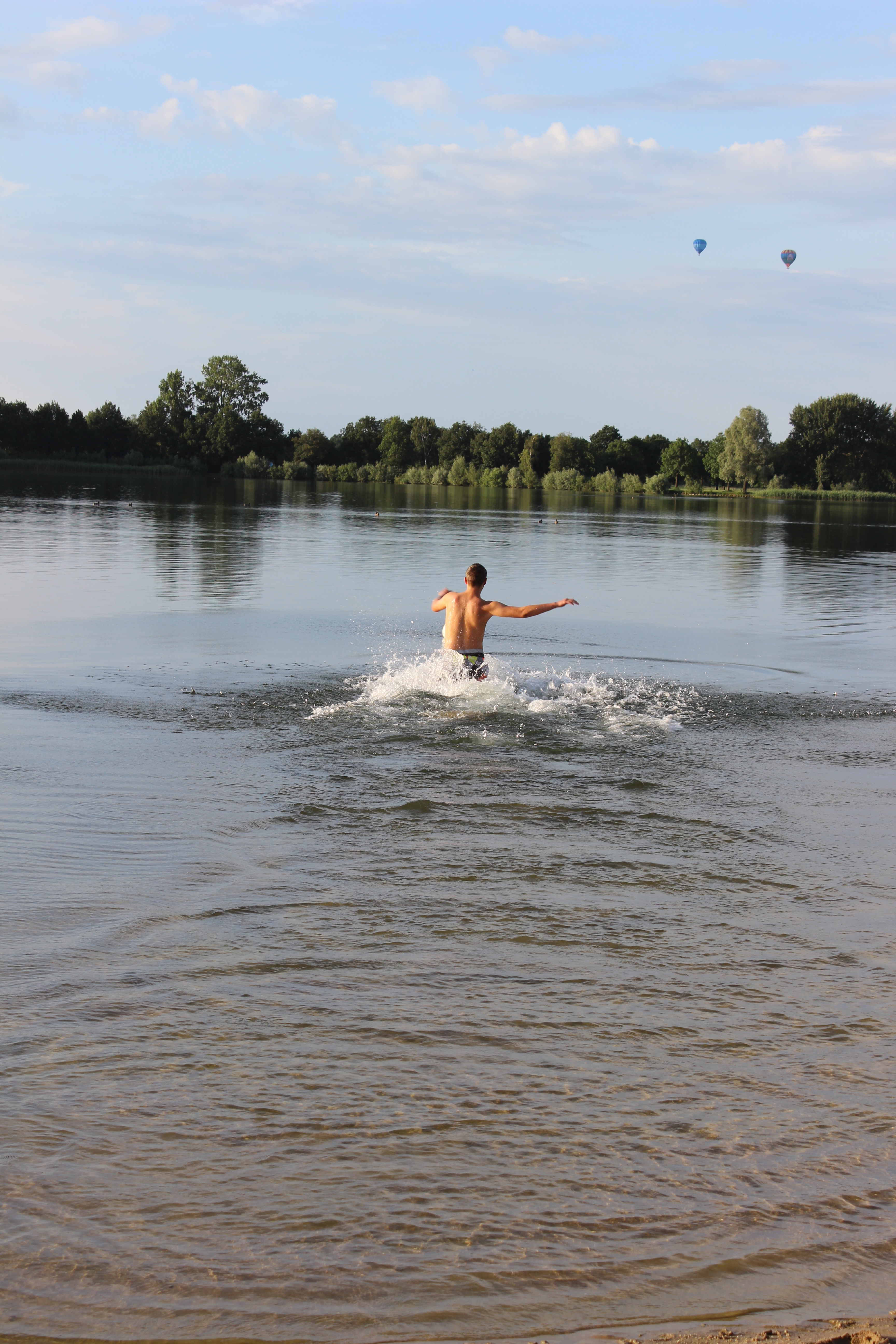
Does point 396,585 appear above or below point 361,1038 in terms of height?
above

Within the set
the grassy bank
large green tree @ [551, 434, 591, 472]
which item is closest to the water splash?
the grassy bank

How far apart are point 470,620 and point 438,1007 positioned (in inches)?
385

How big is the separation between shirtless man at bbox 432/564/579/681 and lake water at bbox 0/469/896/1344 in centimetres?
37

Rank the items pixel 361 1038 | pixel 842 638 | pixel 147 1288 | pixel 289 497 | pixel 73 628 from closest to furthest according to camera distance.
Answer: pixel 147 1288 → pixel 361 1038 → pixel 73 628 → pixel 842 638 → pixel 289 497

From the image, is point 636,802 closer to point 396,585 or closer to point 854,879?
point 854,879

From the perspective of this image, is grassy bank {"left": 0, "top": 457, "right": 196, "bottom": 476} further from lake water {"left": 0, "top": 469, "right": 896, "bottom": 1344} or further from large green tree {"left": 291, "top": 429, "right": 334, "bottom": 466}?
lake water {"left": 0, "top": 469, "right": 896, "bottom": 1344}

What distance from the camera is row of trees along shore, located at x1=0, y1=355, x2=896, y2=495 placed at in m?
146

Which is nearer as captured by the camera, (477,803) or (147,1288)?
(147,1288)

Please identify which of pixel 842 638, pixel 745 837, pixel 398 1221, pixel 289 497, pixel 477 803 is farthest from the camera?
pixel 289 497

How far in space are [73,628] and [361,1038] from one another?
16.4 metres

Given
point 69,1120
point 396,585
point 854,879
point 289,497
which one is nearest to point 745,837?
point 854,879

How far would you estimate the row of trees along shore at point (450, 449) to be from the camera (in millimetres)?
146500

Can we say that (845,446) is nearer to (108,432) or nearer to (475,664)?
(108,432)

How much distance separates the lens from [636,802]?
33.6ft
